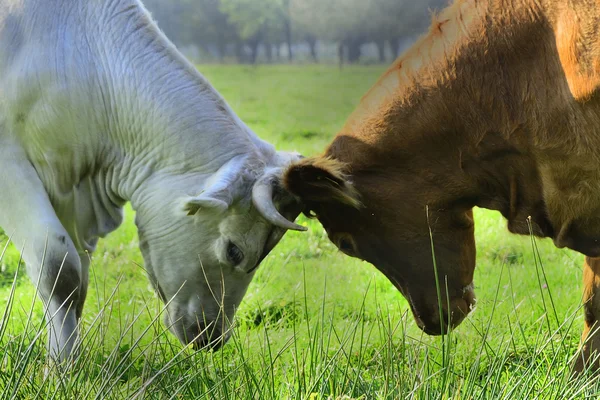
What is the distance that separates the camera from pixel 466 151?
11.6 ft

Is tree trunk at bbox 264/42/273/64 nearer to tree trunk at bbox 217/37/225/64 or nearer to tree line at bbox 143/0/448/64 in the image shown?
tree line at bbox 143/0/448/64

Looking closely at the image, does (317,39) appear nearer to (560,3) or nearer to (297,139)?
(297,139)

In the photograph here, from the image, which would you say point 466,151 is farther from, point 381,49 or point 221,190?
point 381,49

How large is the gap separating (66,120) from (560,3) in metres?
2.27

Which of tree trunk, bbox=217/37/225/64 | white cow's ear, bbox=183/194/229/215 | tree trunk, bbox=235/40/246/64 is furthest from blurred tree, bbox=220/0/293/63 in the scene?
white cow's ear, bbox=183/194/229/215

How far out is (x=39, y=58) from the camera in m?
A: 4.15

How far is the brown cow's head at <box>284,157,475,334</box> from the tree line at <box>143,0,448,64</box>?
9413 millimetres

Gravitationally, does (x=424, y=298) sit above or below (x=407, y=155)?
below

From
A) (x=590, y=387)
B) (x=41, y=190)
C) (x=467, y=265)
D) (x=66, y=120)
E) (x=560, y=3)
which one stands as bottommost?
(x=590, y=387)

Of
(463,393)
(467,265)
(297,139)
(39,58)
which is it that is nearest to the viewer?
(463,393)

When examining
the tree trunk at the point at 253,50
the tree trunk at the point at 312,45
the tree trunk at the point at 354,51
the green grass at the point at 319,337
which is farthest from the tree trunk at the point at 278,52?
the green grass at the point at 319,337

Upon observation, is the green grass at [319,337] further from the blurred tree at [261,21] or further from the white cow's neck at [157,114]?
the blurred tree at [261,21]

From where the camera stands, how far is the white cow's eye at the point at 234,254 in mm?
4105

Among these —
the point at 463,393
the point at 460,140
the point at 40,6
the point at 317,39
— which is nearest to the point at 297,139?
the point at 317,39
